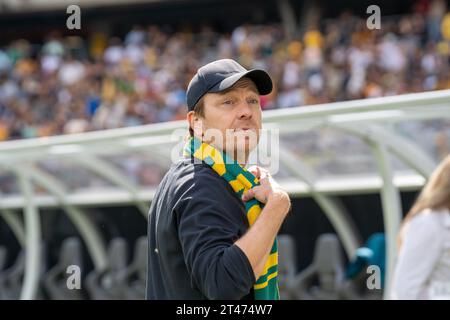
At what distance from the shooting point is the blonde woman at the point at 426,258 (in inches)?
118

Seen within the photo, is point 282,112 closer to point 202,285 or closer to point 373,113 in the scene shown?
point 373,113

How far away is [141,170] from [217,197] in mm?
6503

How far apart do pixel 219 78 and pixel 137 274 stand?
22.6 ft

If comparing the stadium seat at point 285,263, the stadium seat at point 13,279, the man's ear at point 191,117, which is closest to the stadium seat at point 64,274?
the stadium seat at point 13,279

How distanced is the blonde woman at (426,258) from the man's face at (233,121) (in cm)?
71

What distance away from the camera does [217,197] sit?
2.51 meters

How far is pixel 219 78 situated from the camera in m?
2.67

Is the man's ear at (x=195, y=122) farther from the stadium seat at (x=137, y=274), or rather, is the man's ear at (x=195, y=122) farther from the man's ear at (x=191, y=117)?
the stadium seat at (x=137, y=274)

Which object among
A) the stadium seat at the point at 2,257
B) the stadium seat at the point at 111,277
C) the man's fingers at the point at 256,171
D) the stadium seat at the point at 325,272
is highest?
the man's fingers at the point at 256,171

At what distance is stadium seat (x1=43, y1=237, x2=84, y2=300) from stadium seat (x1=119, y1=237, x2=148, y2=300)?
2.23 ft

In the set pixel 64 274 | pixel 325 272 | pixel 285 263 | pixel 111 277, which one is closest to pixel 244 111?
pixel 325 272

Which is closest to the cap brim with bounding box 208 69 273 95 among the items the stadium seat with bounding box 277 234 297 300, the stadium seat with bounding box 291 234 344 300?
the stadium seat with bounding box 291 234 344 300

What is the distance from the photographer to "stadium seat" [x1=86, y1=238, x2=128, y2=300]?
8.98 m

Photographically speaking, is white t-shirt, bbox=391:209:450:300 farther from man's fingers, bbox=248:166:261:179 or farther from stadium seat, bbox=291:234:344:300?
stadium seat, bbox=291:234:344:300
